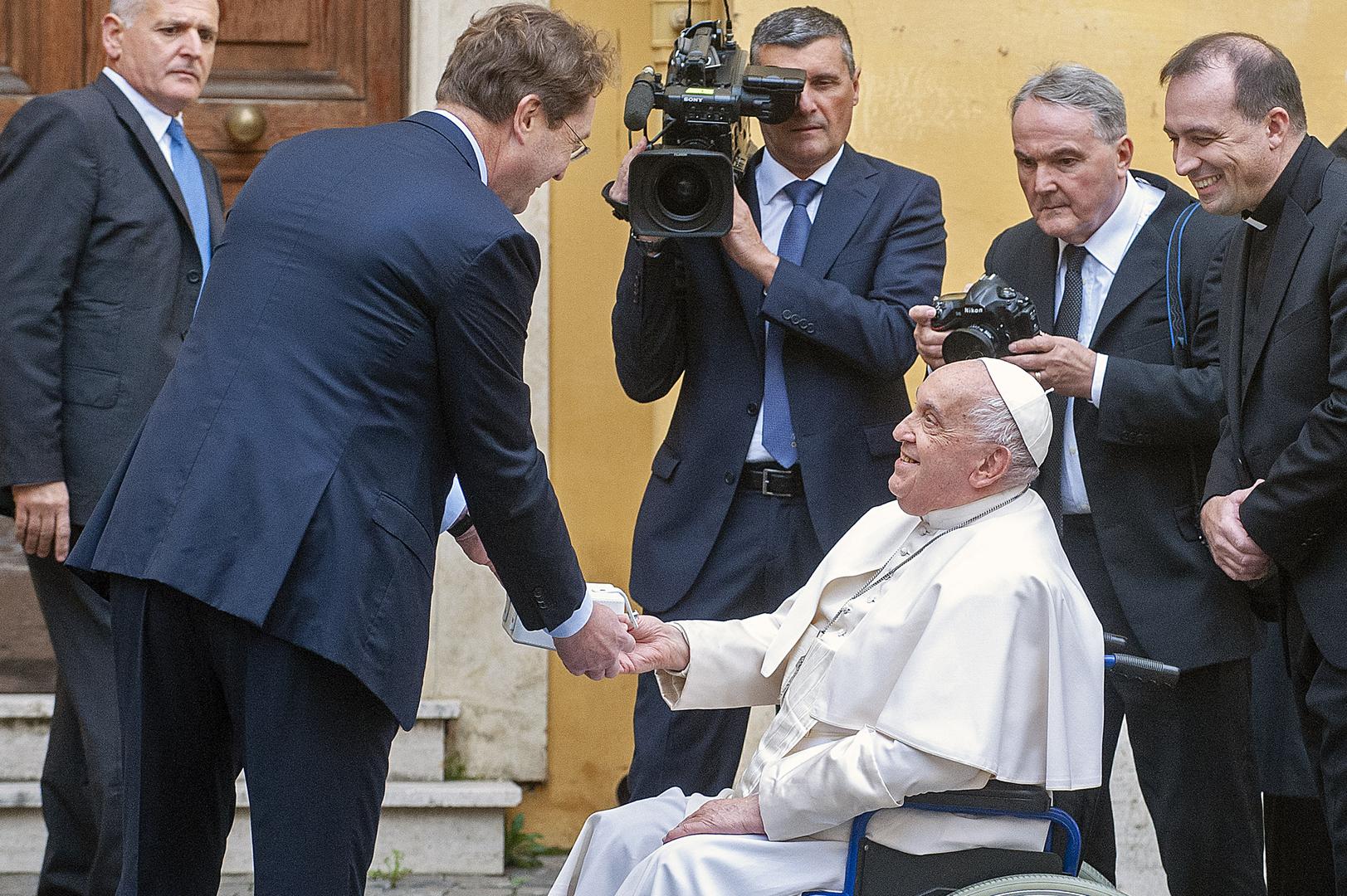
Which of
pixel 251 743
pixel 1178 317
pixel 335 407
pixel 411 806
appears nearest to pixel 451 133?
pixel 335 407

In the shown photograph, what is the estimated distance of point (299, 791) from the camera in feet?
8.41

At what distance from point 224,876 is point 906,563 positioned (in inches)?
99.8

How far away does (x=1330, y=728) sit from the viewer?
3070 millimetres

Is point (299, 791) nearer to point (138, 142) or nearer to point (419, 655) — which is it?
point (419, 655)

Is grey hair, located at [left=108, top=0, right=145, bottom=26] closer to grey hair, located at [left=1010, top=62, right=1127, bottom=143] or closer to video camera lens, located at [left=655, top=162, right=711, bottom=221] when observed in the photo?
video camera lens, located at [left=655, top=162, right=711, bottom=221]

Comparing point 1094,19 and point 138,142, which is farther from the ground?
point 1094,19

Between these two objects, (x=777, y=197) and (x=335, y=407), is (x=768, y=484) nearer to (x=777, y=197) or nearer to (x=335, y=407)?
(x=777, y=197)

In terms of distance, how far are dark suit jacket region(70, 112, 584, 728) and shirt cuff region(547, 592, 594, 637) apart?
288 millimetres

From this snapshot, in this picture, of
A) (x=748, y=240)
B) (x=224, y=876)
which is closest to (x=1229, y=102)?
(x=748, y=240)

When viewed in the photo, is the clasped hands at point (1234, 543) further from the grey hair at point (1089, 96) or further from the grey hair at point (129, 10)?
the grey hair at point (129, 10)

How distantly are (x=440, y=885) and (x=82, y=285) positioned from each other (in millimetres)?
1885

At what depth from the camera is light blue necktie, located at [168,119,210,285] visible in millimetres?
3943

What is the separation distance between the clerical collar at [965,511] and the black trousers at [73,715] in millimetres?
1930

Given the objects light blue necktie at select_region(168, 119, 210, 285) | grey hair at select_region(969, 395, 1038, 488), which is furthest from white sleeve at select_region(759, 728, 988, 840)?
light blue necktie at select_region(168, 119, 210, 285)
